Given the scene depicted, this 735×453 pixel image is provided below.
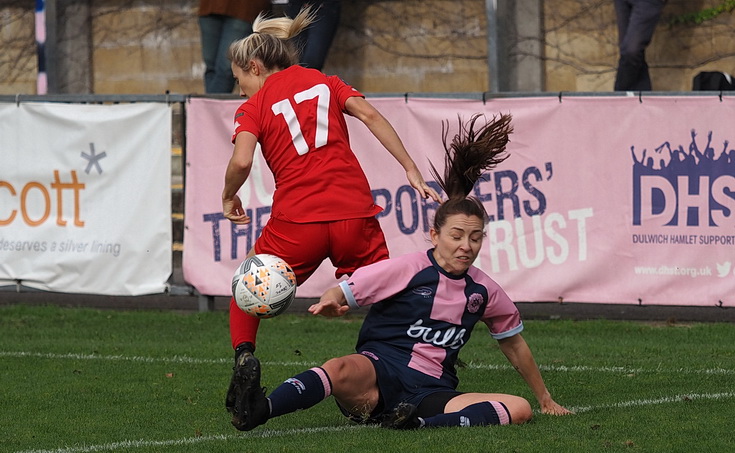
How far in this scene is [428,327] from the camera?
6.30 m

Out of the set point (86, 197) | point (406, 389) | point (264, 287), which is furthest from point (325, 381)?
point (86, 197)

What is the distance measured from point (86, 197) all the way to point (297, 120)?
5.22 meters

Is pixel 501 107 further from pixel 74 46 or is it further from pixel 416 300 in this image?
pixel 74 46

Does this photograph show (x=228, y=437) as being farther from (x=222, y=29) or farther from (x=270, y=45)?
(x=222, y=29)

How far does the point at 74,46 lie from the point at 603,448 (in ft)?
43.9

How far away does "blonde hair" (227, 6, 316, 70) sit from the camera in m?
7.02

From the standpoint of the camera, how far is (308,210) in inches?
265

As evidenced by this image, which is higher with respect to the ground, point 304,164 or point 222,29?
point 222,29

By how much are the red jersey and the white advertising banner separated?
4682 millimetres

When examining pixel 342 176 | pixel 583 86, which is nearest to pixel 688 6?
pixel 583 86

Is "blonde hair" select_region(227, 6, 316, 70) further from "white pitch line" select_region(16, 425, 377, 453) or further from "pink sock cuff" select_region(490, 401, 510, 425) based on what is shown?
"pink sock cuff" select_region(490, 401, 510, 425)

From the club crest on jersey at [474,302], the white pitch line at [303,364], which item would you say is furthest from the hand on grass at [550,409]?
the white pitch line at [303,364]

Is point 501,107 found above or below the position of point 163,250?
above

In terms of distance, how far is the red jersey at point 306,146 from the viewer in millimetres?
6773
